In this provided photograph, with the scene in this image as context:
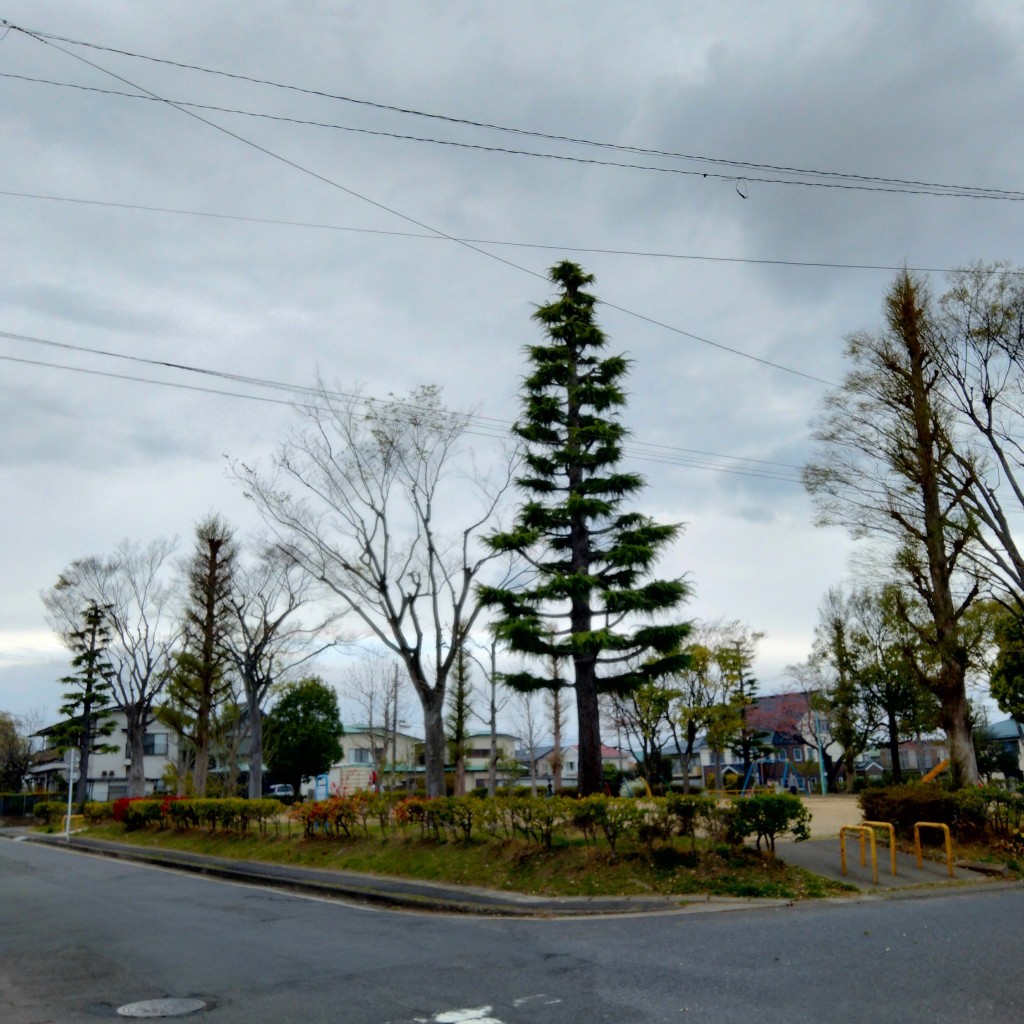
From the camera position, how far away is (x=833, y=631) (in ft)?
162

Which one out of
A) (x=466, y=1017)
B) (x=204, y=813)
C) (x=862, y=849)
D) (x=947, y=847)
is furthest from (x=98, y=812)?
(x=466, y=1017)

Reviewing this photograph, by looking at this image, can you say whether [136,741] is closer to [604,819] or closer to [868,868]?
[604,819]

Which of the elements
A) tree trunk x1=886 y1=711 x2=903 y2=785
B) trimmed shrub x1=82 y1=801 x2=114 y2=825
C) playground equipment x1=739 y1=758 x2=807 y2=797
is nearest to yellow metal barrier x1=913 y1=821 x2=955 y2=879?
playground equipment x1=739 y1=758 x2=807 y2=797

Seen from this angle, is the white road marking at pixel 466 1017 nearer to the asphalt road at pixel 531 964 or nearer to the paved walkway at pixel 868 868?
the asphalt road at pixel 531 964

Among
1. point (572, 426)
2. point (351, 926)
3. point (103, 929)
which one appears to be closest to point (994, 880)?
point (351, 926)

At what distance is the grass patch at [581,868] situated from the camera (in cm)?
1359

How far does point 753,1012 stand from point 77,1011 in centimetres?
519

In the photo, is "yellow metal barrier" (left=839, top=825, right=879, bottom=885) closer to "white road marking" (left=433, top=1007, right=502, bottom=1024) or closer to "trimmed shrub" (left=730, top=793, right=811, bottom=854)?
"trimmed shrub" (left=730, top=793, right=811, bottom=854)

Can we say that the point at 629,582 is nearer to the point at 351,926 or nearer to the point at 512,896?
the point at 512,896

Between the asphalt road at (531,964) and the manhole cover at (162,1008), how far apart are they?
0.16m

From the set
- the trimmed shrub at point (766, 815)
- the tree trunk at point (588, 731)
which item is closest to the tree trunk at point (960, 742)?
the trimmed shrub at point (766, 815)

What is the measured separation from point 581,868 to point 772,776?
68183 mm

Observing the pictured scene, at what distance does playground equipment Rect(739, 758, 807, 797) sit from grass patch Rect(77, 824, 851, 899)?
68.4 feet

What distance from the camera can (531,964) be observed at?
8805 millimetres
